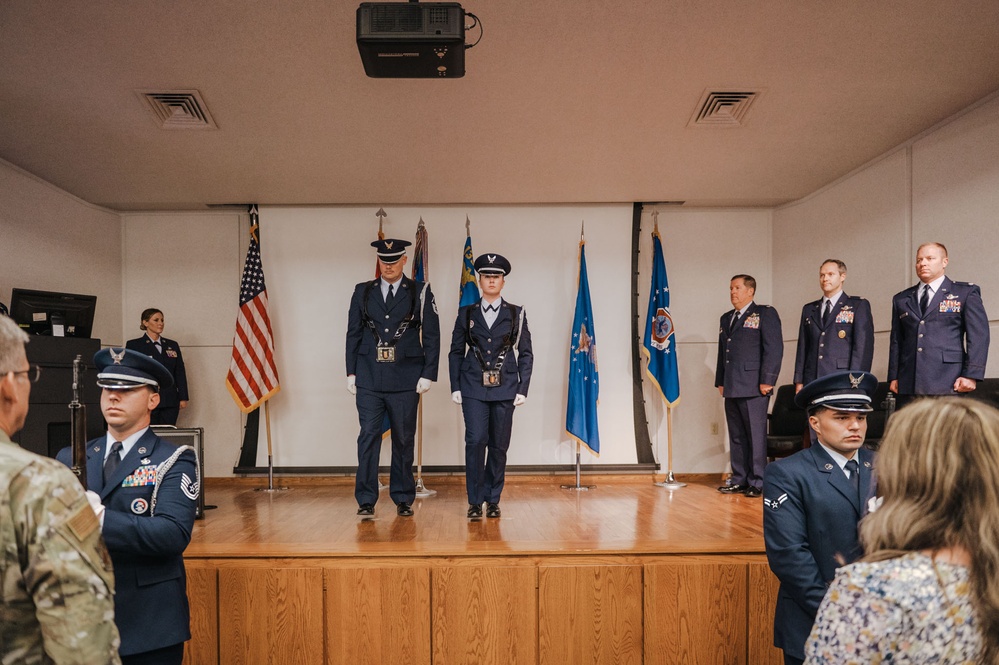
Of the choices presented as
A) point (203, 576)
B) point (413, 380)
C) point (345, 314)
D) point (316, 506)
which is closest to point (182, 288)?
point (345, 314)

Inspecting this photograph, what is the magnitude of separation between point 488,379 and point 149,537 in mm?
2688

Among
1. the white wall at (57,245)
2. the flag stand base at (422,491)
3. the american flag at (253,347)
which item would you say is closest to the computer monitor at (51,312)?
the white wall at (57,245)

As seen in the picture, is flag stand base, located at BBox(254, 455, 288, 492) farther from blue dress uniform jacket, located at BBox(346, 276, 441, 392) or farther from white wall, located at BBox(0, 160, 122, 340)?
blue dress uniform jacket, located at BBox(346, 276, 441, 392)

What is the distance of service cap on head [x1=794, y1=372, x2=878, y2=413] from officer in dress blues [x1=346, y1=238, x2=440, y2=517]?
251 centimetres

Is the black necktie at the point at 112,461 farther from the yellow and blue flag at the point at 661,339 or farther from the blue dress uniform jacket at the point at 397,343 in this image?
the yellow and blue flag at the point at 661,339

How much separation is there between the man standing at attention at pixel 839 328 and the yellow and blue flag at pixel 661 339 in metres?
1.30

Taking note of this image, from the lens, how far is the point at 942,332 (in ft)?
13.0

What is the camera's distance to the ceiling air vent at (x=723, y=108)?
4219 millimetres

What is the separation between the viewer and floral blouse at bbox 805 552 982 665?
953 millimetres

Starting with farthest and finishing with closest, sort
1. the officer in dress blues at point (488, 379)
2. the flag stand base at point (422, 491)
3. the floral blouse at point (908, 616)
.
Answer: the flag stand base at point (422, 491) < the officer in dress blues at point (488, 379) < the floral blouse at point (908, 616)

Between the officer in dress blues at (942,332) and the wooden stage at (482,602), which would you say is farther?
the officer in dress blues at (942,332)

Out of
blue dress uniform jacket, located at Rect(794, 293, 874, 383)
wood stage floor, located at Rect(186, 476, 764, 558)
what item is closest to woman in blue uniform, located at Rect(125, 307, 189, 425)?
wood stage floor, located at Rect(186, 476, 764, 558)

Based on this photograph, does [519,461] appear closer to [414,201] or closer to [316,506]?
[316,506]

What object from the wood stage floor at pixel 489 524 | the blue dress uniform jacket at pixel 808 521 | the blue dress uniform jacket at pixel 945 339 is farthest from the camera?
the blue dress uniform jacket at pixel 945 339
